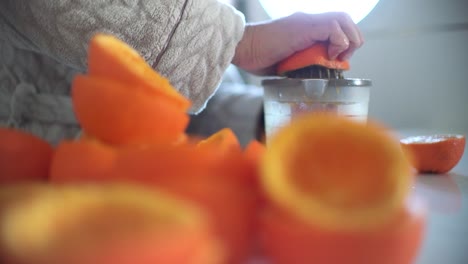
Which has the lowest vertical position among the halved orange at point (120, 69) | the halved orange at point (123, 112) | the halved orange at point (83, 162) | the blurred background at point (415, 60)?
the blurred background at point (415, 60)

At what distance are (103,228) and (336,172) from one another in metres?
0.07

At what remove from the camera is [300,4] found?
1140mm

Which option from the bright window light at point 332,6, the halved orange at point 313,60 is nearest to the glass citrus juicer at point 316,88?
the halved orange at point 313,60

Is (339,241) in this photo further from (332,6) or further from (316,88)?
(332,6)

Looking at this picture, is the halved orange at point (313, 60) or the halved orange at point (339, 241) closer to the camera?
the halved orange at point (339, 241)

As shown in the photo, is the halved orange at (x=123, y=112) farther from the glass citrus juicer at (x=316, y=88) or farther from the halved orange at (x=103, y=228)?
the glass citrus juicer at (x=316, y=88)

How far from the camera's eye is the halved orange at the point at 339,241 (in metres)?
0.12

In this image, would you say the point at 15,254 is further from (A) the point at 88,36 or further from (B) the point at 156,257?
(A) the point at 88,36

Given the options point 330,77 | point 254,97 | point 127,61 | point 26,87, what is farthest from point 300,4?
point 127,61

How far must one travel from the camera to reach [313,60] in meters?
0.50

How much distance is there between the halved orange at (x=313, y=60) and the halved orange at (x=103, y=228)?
1.35ft

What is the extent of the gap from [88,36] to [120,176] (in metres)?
0.26

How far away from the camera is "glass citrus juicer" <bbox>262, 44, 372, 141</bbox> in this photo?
50cm

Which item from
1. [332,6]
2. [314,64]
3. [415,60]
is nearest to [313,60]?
[314,64]
